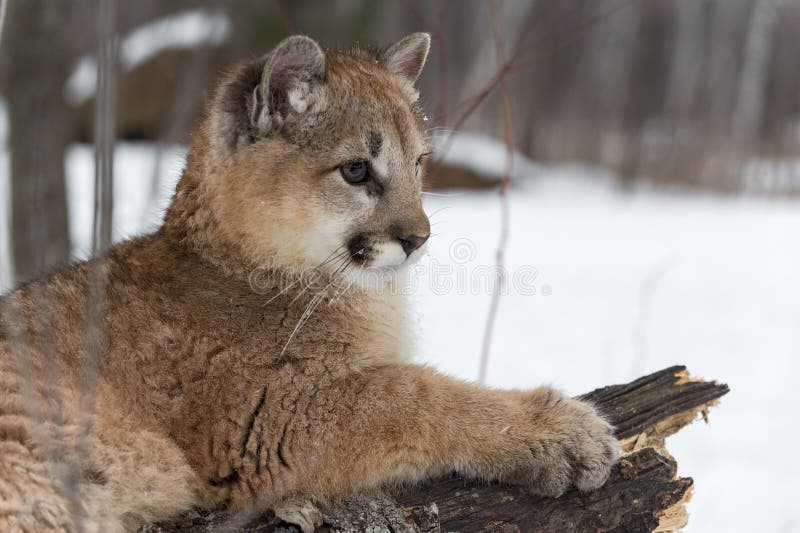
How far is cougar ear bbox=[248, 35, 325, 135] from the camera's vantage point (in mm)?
3488

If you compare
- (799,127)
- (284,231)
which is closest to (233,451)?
(284,231)

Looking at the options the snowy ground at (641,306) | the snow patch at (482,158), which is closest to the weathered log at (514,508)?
the snowy ground at (641,306)

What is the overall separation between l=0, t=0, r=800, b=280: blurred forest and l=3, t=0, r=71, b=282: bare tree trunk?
11 millimetres

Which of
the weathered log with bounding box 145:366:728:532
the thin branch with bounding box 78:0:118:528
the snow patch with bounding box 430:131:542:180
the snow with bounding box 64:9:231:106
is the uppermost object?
the snow with bounding box 64:9:231:106

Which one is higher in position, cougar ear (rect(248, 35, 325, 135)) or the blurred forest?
the blurred forest

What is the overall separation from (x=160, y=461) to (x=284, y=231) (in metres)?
1.08

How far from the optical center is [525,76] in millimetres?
21875

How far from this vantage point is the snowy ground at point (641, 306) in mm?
6266

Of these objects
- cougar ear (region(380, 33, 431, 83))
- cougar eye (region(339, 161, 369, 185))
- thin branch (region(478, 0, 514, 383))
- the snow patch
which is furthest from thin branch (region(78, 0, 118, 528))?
the snow patch

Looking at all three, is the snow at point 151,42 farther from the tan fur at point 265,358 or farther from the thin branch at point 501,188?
the tan fur at point 265,358

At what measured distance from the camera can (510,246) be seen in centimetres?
1221

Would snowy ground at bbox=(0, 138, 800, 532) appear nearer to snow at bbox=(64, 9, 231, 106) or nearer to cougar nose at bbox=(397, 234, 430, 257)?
cougar nose at bbox=(397, 234, 430, 257)

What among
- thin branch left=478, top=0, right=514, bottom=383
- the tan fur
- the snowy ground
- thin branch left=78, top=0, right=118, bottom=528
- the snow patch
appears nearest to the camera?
thin branch left=78, top=0, right=118, bottom=528

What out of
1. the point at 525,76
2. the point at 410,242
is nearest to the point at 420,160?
the point at 410,242
